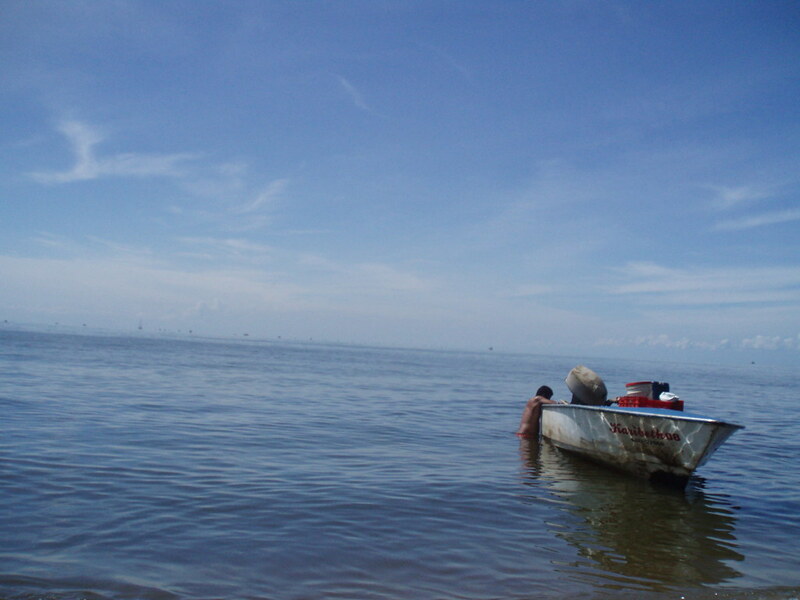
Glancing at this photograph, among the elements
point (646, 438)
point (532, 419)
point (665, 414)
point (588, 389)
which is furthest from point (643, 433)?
point (532, 419)

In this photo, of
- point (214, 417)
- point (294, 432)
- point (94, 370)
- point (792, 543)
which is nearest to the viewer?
point (792, 543)

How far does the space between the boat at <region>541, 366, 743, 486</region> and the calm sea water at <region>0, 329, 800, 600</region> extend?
16.0 inches

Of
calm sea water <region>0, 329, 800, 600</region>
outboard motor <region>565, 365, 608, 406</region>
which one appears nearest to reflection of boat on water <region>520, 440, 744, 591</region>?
calm sea water <region>0, 329, 800, 600</region>

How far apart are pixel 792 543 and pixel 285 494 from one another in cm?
752

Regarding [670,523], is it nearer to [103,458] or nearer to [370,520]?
[370,520]

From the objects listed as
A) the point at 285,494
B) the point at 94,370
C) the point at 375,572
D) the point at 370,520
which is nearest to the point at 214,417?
the point at 285,494

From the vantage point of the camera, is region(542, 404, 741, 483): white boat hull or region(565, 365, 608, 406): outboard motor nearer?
region(542, 404, 741, 483): white boat hull

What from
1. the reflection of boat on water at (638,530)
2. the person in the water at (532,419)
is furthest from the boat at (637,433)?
the person in the water at (532,419)

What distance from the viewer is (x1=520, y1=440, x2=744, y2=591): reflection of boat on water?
22.9ft

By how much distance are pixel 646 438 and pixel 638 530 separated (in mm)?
3455

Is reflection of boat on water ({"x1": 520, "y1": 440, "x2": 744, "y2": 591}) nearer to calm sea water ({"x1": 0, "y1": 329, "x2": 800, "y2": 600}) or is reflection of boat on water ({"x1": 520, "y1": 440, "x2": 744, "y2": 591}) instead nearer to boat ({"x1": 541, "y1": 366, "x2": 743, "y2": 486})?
calm sea water ({"x1": 0, "y1": 329, "x2": 800, "y2": 600})

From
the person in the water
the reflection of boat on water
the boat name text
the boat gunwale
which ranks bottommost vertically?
the reflection of boat on water

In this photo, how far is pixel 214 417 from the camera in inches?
717

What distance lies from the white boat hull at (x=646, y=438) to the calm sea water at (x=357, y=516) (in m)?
0.40
